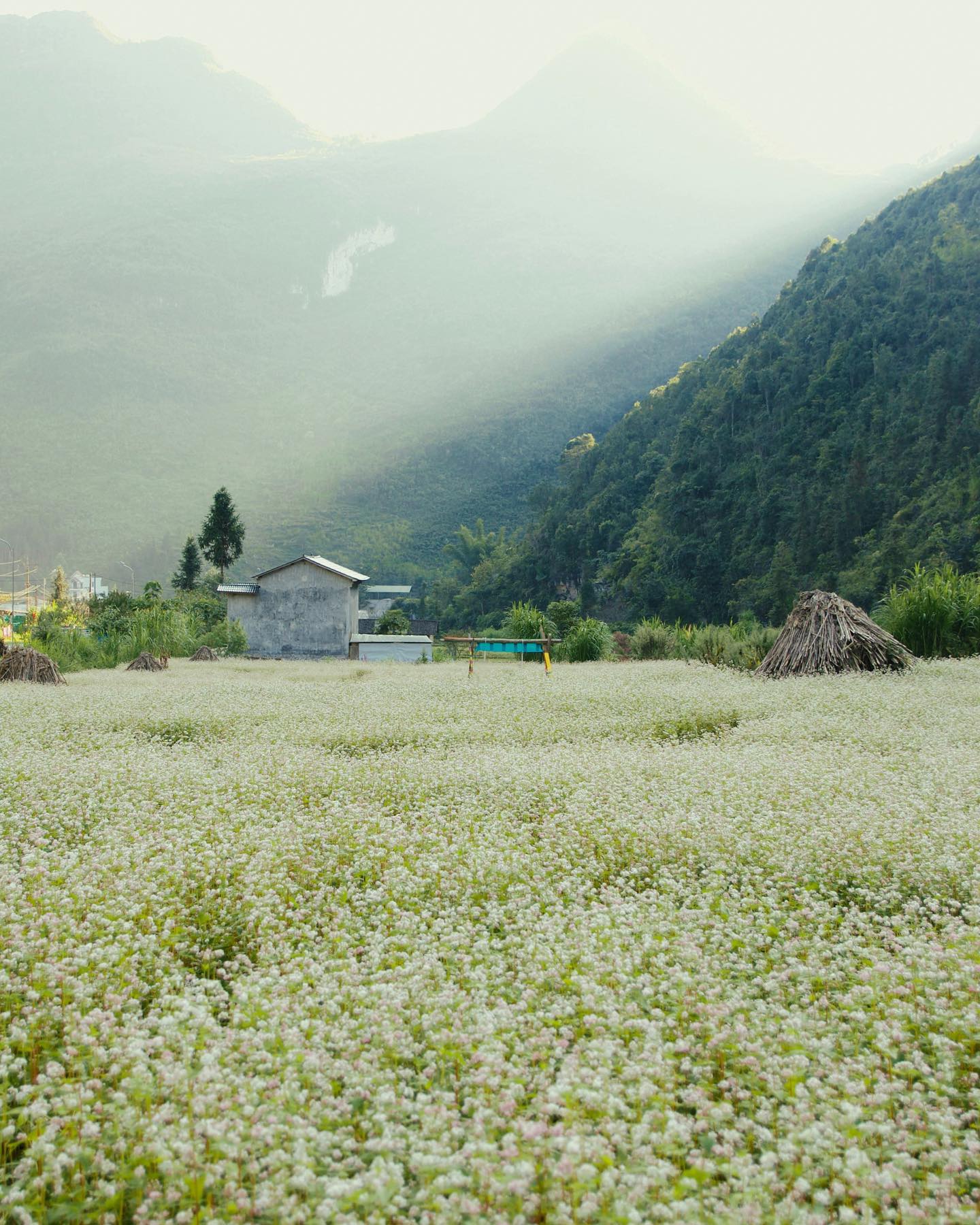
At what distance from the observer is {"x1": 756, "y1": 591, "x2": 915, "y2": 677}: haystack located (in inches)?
608

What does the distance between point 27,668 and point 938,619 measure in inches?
760

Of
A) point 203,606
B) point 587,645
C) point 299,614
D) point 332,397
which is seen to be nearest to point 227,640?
point 299,614

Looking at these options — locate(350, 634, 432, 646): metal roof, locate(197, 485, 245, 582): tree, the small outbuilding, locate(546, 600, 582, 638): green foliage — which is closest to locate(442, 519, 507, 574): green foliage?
locate(197, 485, 245, 582): tree

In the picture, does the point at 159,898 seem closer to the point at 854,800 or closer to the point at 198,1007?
the point at 198,1007

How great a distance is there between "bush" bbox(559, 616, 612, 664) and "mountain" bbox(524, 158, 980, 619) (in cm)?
3005

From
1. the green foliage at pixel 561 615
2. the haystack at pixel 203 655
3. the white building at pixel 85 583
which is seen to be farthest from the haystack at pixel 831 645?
the white building at pixel 85 583

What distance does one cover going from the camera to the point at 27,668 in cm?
1614

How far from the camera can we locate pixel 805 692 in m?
12.7

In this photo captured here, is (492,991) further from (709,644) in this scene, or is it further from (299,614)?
(299,614)

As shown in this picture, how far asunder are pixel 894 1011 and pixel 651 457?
263 feet

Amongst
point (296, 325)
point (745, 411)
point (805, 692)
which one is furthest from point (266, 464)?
point (805, 692)

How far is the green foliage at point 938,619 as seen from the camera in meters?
17.8

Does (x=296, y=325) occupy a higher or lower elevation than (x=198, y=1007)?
higher

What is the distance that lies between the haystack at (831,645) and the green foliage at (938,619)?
2412 mm
